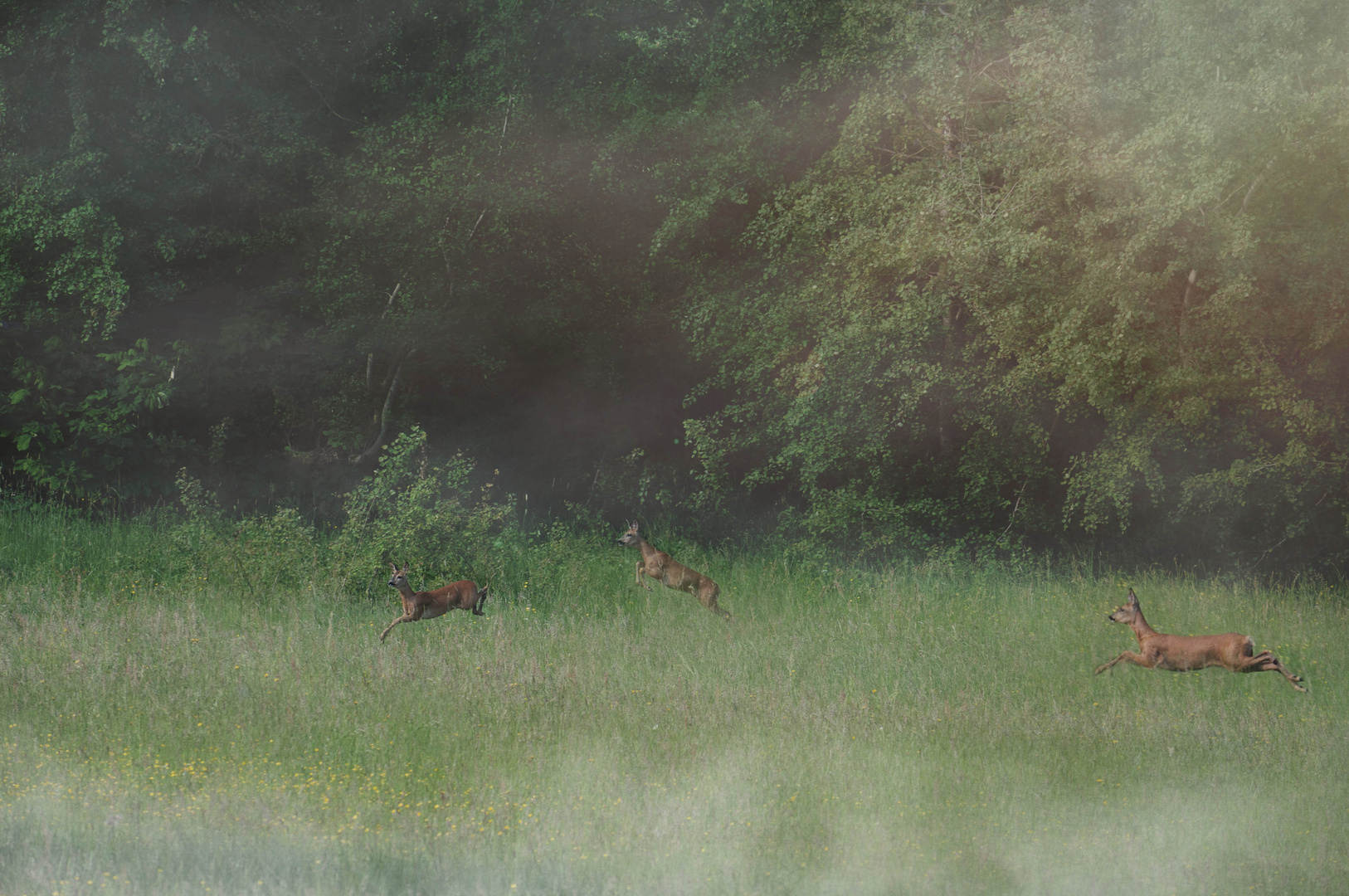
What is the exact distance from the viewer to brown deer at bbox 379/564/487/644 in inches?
320

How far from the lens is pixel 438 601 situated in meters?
8.41

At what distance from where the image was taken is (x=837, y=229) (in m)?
14.7

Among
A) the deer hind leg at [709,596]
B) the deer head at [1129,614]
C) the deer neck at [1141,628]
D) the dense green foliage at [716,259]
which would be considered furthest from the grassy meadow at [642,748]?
the dense green foliage at [716,259]

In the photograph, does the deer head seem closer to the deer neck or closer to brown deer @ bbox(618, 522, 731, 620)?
the deer neck

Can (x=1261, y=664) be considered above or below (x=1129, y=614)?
below

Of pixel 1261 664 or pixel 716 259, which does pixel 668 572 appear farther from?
pixel 716 259

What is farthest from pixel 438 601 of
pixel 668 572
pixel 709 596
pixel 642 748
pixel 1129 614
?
pixel 1129 614

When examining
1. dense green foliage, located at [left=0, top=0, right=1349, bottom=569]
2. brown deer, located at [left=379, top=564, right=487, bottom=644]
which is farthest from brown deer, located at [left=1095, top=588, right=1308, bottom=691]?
dense green foliage, located at [left=0, top=0, right=1349, bottom=569]

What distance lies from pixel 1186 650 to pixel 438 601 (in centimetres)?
495

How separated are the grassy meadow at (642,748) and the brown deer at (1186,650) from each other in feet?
1.54

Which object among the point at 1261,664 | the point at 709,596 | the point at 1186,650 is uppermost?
the point at 1261,664

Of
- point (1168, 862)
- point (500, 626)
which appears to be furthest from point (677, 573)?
point (1168, 862)

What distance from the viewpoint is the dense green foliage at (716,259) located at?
11867mm

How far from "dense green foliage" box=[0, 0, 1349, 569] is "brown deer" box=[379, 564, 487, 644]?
6104 mm
